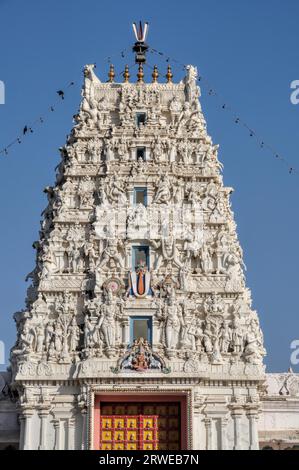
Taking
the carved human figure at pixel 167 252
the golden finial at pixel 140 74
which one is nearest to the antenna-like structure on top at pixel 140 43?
the golden finial at pixel 140 74

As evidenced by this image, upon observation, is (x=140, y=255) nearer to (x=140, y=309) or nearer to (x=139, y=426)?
(x=140, y=309)

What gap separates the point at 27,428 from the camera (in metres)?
34.9

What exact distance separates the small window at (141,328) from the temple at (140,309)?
0.16 ft

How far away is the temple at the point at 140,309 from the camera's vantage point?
3503cm

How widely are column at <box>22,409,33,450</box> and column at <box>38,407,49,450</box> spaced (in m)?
0.39

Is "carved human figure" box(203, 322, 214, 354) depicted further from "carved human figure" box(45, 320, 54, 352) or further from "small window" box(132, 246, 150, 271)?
"carved human figure" box(45, 320, 54, 352)

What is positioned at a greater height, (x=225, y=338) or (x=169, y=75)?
(x=169, y=75)

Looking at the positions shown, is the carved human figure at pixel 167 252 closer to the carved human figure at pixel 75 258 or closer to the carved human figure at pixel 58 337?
the carved human figure at pixel 75 258


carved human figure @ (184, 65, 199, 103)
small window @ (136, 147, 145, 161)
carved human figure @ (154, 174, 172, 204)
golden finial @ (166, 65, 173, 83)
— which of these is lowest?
carved human figure @ (154, 174, 172, 204)

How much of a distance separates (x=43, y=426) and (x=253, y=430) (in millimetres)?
8193

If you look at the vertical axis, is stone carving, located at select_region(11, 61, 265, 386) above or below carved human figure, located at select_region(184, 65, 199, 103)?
below

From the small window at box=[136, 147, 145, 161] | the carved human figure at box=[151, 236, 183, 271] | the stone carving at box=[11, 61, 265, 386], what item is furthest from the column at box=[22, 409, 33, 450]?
the small window at box=[136, 147, 145, 161]

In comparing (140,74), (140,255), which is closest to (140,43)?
A: (140,74)

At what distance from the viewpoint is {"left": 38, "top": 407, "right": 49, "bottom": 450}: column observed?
114 feet
